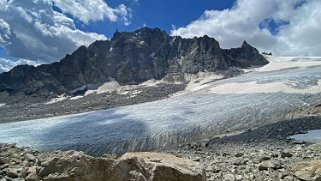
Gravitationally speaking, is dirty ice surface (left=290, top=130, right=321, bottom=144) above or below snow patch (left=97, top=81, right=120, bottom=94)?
below

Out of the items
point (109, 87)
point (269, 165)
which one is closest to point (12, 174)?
point (269, 165)

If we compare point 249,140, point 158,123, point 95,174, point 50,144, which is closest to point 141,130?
point 158,123

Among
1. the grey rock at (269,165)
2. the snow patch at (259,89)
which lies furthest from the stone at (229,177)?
the snow patch at (259,89)

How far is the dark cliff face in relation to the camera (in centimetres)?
16288

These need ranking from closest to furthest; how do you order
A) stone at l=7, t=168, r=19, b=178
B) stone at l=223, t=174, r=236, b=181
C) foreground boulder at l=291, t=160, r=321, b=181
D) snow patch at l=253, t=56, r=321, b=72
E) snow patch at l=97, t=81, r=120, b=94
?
stone at l=7, t=168, r=19, b=178
foreground boulder at l=291, t=160, r=321, b=181
stone at l=223, t=174, r=236, b=181
snow patch at l=253, t=56, r=321, b=72
snow patch at l=97, t=81, r=120, b=94

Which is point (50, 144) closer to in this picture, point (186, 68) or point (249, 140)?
point (249, 140)

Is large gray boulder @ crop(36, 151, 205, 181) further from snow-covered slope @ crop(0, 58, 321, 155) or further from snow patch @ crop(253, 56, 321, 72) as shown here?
snow patch @ crop(253, 56, 321, 72)

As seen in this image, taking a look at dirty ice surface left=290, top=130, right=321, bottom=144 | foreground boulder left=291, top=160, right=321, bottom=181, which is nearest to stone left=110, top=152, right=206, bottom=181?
foreground boulder left=291, top=160, right=321, bottom=181

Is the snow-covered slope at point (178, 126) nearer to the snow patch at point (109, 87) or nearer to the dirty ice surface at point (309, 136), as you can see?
the dirty ice surface at point (309, 136)

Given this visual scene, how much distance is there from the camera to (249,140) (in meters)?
24.6

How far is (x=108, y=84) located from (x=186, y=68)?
3871cm

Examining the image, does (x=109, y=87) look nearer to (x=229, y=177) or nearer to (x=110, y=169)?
(x=229, y=177)

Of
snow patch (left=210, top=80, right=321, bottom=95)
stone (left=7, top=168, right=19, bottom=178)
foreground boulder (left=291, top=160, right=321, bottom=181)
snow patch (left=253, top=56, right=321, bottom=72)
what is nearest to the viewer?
stone (left=7, top=168, right=19, bottom=178)

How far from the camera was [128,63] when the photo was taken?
181750 millimetres
